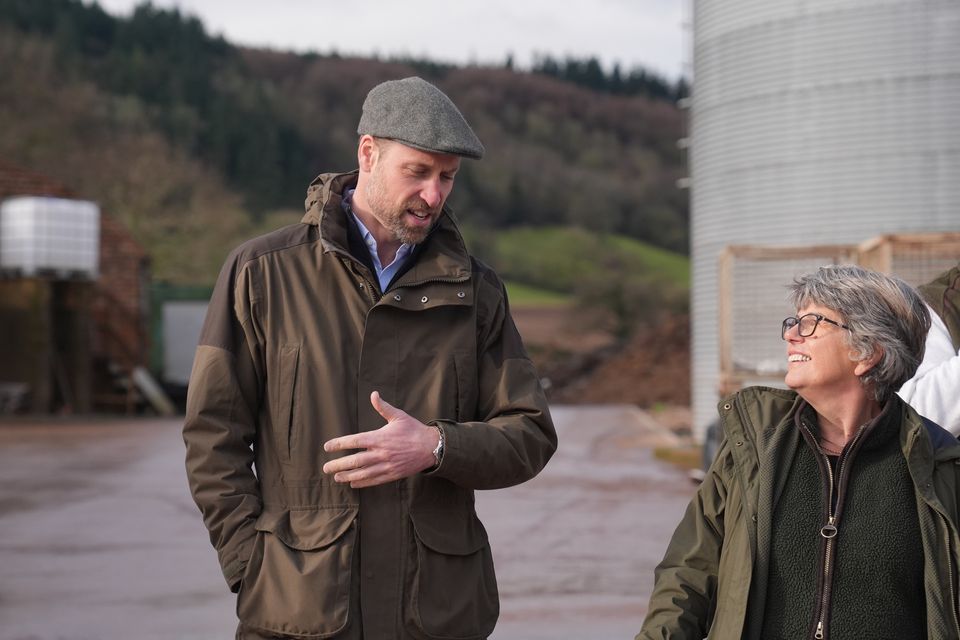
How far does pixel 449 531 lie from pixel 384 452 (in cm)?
29

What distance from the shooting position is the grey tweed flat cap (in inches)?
126

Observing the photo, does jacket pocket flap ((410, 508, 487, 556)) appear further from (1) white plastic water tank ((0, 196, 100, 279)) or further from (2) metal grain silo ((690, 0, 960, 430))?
(1) white plastic water tank ((0, 196, 100, 279))

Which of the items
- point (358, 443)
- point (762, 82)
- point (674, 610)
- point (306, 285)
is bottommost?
point (674, 610)

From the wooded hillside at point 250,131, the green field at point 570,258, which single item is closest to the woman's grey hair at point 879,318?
the wooded hillside at point 250,131

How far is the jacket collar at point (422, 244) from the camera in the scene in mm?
3258

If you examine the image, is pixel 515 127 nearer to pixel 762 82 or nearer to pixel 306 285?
pixel 762 82

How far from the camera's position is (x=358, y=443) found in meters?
3.02

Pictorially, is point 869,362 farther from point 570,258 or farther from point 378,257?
point 570,258

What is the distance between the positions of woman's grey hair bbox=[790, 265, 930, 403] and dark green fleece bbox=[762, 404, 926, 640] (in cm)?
10

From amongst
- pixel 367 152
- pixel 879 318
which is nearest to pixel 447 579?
pixel 367 152

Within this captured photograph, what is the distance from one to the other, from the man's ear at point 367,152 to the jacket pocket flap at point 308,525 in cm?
82

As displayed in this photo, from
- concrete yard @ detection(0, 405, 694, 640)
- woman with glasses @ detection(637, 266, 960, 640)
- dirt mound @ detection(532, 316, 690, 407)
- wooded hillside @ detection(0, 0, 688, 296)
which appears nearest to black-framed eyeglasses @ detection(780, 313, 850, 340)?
woman with glasses @ detection(637, 266, 960, 640)

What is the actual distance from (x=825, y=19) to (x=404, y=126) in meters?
15.2

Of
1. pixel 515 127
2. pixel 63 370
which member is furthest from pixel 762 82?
pixel 515 127
